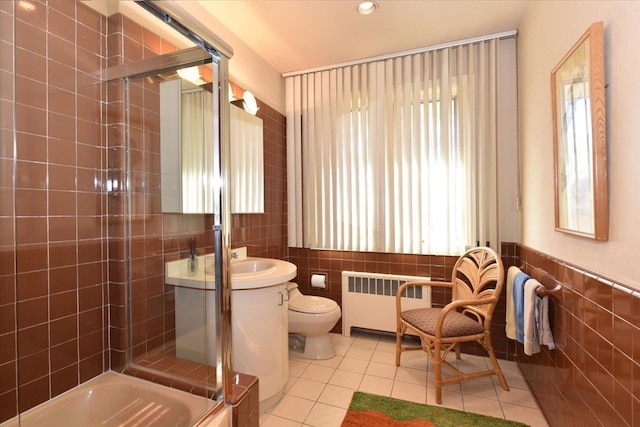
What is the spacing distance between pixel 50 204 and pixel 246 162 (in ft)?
4.27

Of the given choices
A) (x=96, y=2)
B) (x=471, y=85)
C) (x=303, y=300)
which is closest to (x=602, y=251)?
(x=471, y=85)

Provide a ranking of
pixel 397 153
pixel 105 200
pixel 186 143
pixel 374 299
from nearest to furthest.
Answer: pixel 105 200, pixel 186 143, pixel 397 153, pixel 374 299

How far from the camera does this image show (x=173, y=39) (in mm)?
1705

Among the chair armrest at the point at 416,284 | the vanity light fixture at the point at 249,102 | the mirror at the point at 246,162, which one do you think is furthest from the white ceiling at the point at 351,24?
the chair armrest at the point at 416,284

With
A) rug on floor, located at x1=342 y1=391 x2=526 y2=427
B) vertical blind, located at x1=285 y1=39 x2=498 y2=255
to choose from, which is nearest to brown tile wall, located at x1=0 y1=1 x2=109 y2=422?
rug on floor, located at x1=342 y1=391 x2=526 y2=427

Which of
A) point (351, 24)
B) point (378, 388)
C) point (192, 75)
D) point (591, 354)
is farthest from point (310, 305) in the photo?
point (351, 24)

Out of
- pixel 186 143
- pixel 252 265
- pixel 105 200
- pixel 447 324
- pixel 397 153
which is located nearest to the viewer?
pixel 105 200

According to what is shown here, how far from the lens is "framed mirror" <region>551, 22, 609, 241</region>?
1115mm

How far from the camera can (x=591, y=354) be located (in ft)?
3.94

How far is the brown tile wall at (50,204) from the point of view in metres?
1.20

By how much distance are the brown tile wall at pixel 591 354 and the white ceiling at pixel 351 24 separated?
1.70m

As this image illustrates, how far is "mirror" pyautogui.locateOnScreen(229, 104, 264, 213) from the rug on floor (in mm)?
1579

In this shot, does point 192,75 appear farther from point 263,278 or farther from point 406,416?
point 406,416

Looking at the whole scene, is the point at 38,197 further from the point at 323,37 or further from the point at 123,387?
the point at 323,37
